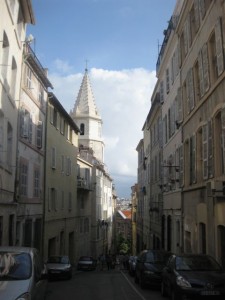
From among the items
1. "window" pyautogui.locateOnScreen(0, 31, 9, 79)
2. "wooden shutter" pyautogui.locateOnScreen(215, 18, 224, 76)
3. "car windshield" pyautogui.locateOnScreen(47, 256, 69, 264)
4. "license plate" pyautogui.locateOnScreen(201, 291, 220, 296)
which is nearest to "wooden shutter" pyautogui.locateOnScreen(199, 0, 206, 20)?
"wooden shutter" pyautogui.locateOnScreen(215, 18, 224, 76)

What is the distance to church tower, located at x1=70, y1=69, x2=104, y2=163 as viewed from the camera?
7606cm

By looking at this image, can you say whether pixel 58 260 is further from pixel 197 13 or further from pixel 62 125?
pixel 197 13

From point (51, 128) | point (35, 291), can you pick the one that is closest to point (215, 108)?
point (35, 291)

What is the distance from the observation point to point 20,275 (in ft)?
29.9

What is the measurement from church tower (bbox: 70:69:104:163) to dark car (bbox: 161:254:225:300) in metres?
61.6

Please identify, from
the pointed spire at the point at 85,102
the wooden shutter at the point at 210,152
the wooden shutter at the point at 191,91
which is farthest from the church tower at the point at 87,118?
the wooden shutter at the point at 210,152

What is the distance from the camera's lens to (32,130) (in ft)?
90.8

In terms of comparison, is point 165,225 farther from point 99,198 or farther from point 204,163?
point 99,198

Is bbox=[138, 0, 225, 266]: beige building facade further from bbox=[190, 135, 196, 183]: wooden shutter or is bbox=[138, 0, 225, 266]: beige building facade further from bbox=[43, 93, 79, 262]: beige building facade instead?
bbox=[43, 93, 79, 262]: beige building facade

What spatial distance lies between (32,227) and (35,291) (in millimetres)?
19442

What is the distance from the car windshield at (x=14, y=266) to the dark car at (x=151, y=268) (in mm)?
9500

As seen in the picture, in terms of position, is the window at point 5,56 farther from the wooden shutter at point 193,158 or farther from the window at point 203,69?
the wooden shutter at point 193,158

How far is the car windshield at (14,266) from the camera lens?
9062 millimetres

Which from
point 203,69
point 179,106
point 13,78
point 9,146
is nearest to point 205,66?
point 203,69
